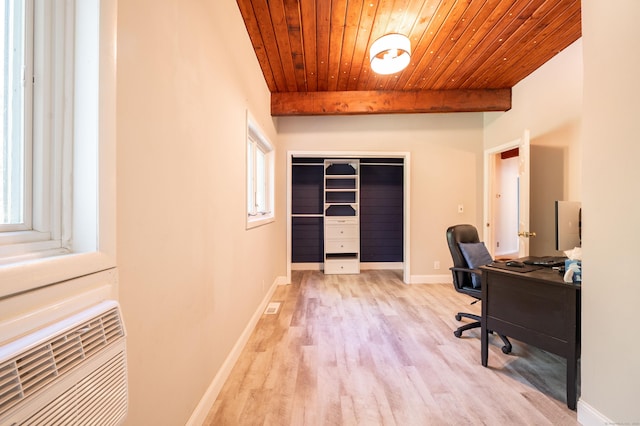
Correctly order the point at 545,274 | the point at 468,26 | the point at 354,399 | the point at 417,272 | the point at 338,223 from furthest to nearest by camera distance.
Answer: the point at 338,223, the point at 417,272, the point at 468,26, the point at 545,274, the point at 354,399

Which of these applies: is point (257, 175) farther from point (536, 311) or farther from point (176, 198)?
point (536, 311)

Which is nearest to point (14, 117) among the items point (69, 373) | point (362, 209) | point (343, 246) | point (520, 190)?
point (69, 373)

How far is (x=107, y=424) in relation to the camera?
0.68 metres

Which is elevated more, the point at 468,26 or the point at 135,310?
the point at 468,26

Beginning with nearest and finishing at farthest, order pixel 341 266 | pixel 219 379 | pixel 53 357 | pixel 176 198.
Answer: pixel 53 357 < pixel 176 198 < pixel 219 379 < pixel 341 266

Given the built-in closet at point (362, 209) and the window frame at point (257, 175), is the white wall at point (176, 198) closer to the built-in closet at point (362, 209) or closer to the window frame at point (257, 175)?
the window frame at point (257, 175)

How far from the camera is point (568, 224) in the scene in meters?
1.86

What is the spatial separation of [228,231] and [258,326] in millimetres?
1229

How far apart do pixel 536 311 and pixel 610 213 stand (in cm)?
75

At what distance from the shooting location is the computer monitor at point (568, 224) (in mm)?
1847

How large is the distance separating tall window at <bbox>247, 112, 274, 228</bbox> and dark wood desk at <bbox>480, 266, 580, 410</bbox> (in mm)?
2224

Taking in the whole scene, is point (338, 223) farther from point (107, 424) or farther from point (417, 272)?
point (107, 424)

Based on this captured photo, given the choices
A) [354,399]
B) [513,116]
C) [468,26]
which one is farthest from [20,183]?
[513,116]

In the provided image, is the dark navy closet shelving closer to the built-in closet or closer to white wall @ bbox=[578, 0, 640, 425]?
the built-in closet
